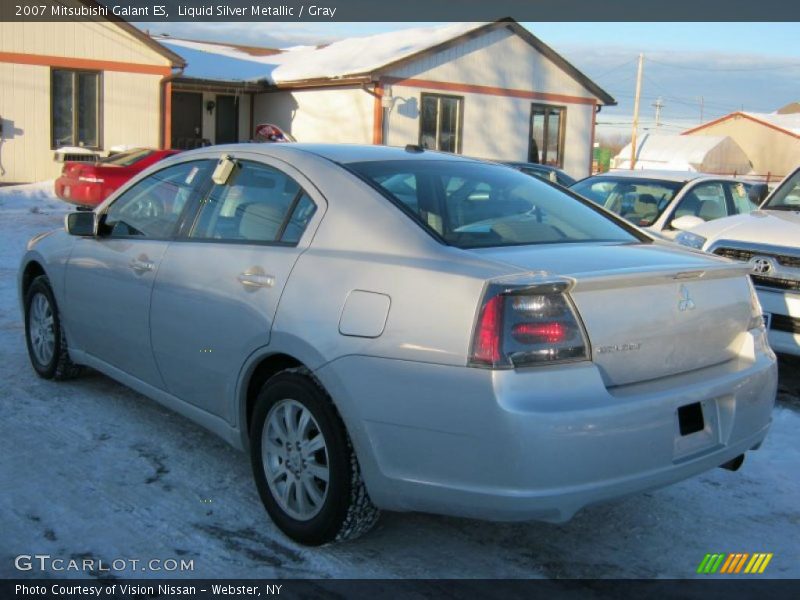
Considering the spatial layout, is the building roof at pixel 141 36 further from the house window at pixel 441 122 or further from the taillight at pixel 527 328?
the taillight at pixel 527 328

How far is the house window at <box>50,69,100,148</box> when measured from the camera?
2081cm

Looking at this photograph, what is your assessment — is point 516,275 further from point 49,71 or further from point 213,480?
point 49,71

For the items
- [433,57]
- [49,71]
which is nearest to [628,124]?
[433,57]

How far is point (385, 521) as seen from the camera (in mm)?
3867

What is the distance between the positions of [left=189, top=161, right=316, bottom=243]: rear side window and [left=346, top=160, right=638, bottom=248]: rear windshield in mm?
317

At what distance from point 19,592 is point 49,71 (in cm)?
Answer: 1965

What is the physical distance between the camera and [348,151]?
418cm

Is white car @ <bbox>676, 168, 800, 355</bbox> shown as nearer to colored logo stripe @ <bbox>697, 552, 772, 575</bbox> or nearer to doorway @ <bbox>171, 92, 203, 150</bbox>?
colored logo stripe @ <bbox>697, 552, 772, 575</bbox>

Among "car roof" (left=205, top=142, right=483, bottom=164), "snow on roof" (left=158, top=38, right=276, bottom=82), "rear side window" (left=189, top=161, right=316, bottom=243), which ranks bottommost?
"rear side window" (left=189, top=161, right=316, bottom=243)

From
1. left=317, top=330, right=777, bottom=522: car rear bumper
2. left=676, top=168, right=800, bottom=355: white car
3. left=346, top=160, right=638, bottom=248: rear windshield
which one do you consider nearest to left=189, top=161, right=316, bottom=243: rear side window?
left=346, top=160, right=638, bottom=248: rear windshield

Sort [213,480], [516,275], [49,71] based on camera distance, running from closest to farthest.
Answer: [516,275] → [213,480] → [49,71]

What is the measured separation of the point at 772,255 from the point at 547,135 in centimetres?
2220

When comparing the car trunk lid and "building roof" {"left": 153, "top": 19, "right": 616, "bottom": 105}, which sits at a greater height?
"building roof" {"left": 153, "top": 19, "right": 616, "bottom": 105}

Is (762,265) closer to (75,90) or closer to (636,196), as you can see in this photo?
(636,196)
